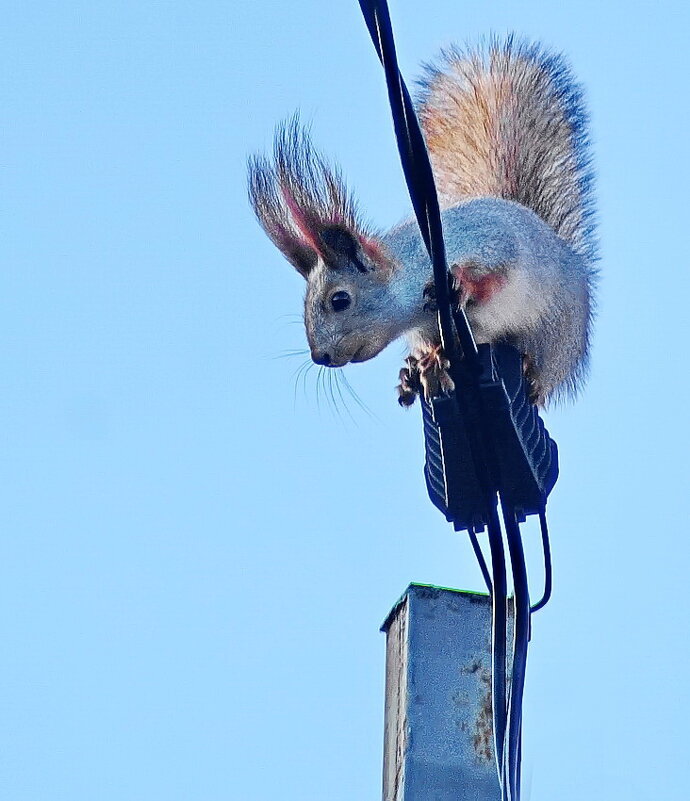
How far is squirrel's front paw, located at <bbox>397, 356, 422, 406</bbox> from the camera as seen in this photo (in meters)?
2.30

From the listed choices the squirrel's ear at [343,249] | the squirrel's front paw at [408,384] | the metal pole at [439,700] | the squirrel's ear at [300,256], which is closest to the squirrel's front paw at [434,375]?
the squirrel's front paw at [408,384]

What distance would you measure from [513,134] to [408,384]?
1.07 meters

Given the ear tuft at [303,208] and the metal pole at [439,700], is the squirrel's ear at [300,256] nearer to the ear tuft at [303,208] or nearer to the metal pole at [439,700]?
the ear tuft at [303,208]

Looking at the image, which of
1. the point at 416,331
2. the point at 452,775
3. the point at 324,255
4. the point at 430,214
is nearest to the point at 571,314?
the point at 416,331

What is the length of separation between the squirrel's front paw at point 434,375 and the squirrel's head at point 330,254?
14.1 inches

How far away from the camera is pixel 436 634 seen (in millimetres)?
1686

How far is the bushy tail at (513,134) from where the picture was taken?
3.10m

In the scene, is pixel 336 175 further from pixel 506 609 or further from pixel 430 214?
pixel 506 609

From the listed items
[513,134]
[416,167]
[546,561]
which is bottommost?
[546,561]

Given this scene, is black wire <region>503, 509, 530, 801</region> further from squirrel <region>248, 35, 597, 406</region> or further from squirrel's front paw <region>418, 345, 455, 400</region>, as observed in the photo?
squirrel <region>248, 35, 597, 406</region>

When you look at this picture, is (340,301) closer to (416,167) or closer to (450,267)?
(450,267)

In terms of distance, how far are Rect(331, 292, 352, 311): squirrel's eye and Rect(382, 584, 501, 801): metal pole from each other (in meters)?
0.99

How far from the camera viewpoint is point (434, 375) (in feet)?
7.03

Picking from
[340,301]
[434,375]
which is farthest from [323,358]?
[434,375]
